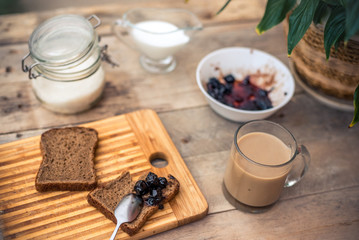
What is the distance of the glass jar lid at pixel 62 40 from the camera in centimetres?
123

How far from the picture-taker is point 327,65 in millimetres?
1302

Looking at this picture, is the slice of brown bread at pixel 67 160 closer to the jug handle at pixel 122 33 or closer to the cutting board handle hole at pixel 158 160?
the cutting board handle hole at pixel 158 160

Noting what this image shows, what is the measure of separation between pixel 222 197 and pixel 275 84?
1.81 ft

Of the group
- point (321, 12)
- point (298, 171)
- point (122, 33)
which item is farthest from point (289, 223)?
point (122, 33)

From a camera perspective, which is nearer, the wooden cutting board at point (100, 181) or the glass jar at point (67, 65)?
the wooden cutting board at point (100, 181)

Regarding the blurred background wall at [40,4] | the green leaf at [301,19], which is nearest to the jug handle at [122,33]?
Answer: the green leaf at [301,19]

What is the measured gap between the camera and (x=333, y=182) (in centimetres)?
126

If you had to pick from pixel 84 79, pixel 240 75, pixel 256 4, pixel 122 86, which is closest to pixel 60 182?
pixel 84 79

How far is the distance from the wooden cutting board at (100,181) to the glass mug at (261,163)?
13 cm

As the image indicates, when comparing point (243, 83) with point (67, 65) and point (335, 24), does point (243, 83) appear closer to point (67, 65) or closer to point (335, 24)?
point (335, 24)

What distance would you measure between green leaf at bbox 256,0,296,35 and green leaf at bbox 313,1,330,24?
0.30ft

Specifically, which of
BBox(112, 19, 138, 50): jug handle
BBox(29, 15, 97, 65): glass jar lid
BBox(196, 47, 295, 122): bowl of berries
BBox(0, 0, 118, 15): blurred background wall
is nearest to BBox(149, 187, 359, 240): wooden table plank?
BBox(196, 47, 295, 122): bowl of berries

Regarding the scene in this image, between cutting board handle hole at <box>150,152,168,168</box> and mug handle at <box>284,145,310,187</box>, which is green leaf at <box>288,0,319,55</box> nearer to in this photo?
mug handle at <box>284,145,310,187</box>

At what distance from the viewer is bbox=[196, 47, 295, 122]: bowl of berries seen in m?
1.36
